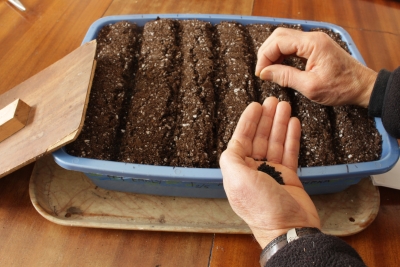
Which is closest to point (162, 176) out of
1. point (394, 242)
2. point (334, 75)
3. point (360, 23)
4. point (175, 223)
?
point (175, 223)

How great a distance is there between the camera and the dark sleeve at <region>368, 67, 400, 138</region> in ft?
2.39

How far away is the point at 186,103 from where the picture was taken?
863 mm

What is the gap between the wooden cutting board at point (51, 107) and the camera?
0.73 meters

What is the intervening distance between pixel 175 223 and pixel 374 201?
0.54 m

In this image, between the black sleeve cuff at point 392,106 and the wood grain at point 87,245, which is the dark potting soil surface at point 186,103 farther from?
the wood grain at point 87,245

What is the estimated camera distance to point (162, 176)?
2.32 ft

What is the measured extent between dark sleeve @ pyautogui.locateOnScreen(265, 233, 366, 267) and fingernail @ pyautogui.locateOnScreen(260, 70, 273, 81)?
0.49 metres

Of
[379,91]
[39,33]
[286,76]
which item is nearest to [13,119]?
[39,33]

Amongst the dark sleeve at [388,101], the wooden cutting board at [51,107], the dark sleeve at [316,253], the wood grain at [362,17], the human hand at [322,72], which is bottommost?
the wood grain at [362,17]

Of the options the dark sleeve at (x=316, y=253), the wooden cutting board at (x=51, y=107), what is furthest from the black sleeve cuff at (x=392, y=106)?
the wooden cutting board at (x=51, y=107)

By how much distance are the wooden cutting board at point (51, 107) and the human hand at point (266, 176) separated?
1.25 feet

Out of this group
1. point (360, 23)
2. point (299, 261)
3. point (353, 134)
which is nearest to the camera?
point (299, 261)

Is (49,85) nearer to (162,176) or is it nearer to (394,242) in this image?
(162,176)

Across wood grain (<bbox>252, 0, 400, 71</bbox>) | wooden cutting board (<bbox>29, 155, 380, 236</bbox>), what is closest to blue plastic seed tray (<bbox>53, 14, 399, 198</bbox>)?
wooden cutting board (<bbox>29, 155, 380, 236</bbox>)
